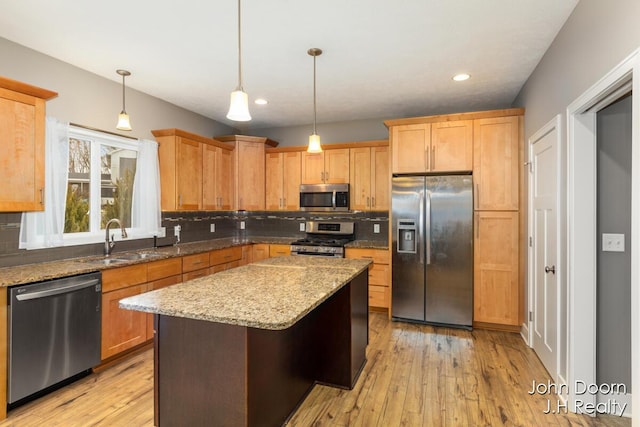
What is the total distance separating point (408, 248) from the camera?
4.02 metres

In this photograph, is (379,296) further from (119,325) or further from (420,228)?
(119,325)

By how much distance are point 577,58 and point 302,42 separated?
6.25 ft

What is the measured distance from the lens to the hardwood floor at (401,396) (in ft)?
7.22

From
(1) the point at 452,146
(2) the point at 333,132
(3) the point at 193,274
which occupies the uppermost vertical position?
(2) the point at 333,132

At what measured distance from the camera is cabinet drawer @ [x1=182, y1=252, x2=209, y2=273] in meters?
3.68

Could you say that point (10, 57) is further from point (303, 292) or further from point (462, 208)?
point (462, 208)

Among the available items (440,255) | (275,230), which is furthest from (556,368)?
(275,230)

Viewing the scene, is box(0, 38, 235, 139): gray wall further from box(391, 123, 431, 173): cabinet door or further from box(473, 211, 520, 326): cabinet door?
box(473, 211, 520, 326): cabinet door

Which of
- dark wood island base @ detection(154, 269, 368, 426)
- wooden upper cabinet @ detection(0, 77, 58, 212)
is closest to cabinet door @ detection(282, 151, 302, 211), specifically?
wooden upper cabinet @ detection(0, 77, 58, 212)

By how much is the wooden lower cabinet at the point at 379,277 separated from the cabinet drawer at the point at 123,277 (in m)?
2.46

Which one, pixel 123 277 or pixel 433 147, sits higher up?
pixel 433 147

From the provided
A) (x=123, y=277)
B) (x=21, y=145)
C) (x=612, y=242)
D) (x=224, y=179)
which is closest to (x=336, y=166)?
(x=224, y=179)

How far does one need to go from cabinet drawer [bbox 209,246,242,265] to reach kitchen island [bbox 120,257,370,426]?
1967 millimetres

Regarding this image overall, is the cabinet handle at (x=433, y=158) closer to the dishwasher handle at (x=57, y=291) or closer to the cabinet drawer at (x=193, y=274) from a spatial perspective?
the cabinet drawer at (x=193, y=274)
